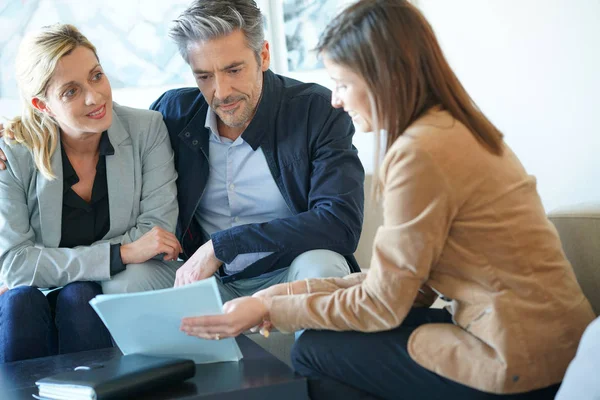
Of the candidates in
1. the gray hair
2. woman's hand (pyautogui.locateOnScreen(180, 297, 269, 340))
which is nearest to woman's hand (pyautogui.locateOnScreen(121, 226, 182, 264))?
the gray hair

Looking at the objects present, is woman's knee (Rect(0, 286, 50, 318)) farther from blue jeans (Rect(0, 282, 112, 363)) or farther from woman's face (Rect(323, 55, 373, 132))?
woman's face (Rect(323, 55, 373, 132))

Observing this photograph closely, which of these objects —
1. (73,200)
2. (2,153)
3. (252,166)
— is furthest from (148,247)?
(2,153)

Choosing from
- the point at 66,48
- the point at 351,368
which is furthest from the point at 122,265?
the point at 351,368

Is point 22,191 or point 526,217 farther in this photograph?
point 22,191

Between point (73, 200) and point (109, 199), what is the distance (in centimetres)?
10

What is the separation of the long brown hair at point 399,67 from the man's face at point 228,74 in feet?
2.48

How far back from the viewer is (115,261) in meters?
2.09

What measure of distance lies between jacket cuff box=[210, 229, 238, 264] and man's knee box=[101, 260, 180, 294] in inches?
8.3

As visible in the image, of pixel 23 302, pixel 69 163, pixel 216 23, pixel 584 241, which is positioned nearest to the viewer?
pixel 584 241

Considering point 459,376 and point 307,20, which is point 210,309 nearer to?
point 459,376

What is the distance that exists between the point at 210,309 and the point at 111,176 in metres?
0.87

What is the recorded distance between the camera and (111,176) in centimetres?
217

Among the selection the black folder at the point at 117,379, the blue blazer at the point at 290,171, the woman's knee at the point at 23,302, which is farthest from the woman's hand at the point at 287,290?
the woman's knee at the point at 23,302

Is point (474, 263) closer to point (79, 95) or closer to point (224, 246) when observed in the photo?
point (224, 246)
